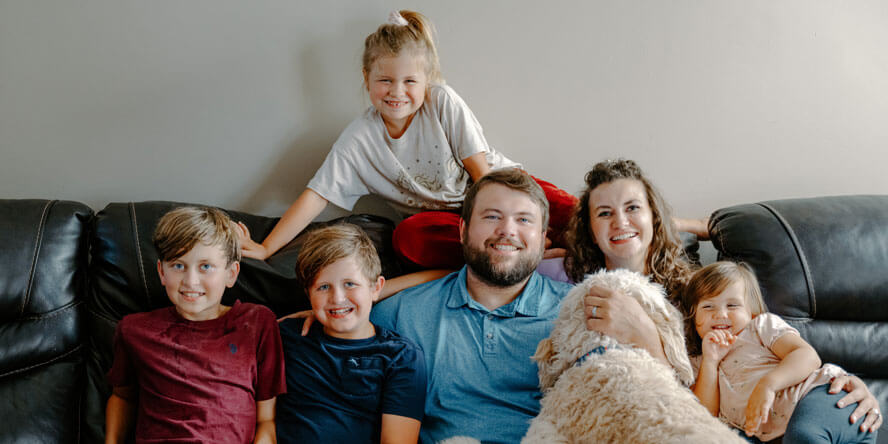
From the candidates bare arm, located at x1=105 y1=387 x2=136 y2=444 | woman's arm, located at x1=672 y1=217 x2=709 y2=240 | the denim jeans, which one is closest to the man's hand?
the denim jeans

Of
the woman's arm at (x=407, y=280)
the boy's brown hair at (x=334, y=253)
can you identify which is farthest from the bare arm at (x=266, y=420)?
the woman's arm at (x=407, y=280)

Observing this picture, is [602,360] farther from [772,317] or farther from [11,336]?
[11,336]

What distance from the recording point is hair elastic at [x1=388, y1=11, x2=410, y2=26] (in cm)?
174

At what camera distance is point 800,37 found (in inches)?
79.3

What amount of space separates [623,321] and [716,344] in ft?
1.35

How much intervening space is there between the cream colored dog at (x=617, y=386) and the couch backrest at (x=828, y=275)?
0.58 meters

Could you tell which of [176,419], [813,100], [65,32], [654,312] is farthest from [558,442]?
[65,32]

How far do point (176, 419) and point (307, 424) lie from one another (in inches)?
11.8

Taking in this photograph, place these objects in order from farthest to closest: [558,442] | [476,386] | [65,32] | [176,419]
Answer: [65,32] → [476,386] → [176,419] → [558,442]

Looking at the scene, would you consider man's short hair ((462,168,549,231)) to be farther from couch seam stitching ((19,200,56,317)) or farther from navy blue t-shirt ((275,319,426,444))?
couch seam stitching ((19,200,56,317))

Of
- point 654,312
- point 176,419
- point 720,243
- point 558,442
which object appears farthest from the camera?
point 720,243

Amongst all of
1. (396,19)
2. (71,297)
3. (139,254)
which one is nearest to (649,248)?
(396,19)

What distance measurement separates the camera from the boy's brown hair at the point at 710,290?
1440 millimetres

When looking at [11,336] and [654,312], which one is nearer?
[654,312]
